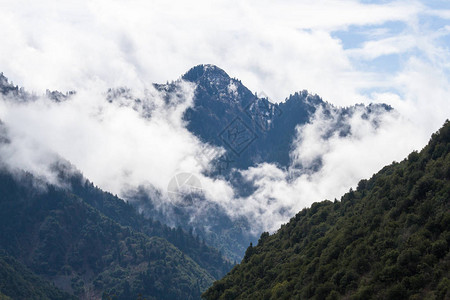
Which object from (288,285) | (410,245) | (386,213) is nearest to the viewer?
(410,245)

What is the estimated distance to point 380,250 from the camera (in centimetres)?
9200

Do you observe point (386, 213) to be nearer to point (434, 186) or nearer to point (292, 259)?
point (434, 186)

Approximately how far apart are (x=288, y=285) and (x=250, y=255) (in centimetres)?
5369

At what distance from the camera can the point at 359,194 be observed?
15150 centimetres

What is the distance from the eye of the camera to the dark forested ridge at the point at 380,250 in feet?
258

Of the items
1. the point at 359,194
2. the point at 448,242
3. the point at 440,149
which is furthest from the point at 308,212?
the point at 448,242

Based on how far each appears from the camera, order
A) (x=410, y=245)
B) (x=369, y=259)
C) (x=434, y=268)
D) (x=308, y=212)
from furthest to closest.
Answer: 1. (x=308, y=212)
2. (x=369, y=259)
3. (x=410, y=245)
4. (x=434, y=268)

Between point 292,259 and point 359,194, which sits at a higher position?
point 359,194

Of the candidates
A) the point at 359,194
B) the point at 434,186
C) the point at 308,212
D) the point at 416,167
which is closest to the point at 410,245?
the point at 434,186

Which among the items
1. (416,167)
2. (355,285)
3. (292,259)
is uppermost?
(416,167)

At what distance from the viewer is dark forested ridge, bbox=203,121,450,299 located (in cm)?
7875

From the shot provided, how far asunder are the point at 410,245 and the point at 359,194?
67.5m

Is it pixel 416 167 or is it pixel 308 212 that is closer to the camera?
pixel 416 167

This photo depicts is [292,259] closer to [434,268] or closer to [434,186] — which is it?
[434,186]
